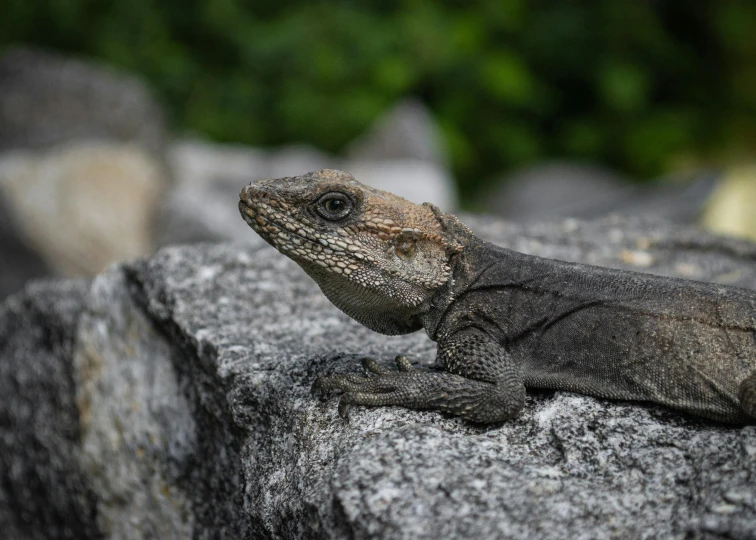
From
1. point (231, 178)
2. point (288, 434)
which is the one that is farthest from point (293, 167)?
point (288, 434)

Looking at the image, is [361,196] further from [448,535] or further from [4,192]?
[4,192]

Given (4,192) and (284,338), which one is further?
(4,192)

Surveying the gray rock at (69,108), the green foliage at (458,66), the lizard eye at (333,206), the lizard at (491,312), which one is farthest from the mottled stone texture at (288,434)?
the green foliage at (458,66)

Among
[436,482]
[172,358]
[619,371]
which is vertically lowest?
[436,482]

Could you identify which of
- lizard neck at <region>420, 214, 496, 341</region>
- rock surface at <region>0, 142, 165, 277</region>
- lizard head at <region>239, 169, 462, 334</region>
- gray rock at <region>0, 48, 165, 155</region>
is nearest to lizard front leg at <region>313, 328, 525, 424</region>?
lizard neck at <region>420, 214, 496, 341</region>

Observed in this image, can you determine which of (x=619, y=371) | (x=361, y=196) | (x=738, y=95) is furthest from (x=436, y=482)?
(x=738, y=95)

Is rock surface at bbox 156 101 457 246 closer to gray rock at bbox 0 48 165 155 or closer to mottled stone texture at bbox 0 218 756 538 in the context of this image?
gray rock at bbox 0 48 165 155

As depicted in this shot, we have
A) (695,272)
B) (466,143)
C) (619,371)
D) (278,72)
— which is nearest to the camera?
(619,371)
